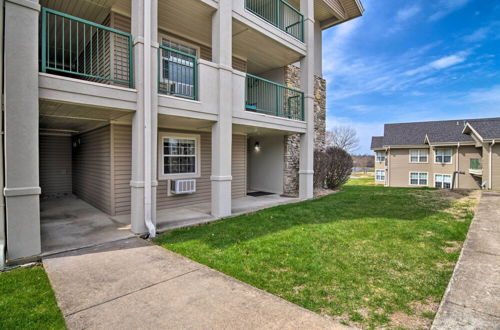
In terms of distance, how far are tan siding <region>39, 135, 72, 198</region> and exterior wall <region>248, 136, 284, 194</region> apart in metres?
7.82

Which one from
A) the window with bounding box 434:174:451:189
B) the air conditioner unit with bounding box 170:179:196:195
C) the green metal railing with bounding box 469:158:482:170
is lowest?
the window with bounding box 434:174:451:189

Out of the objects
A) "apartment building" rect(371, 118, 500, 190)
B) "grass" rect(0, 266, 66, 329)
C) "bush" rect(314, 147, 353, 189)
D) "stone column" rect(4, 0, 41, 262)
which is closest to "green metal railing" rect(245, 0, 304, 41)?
"bush" rect(314, 147, 353, 189)

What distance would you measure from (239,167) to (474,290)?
25.8ft

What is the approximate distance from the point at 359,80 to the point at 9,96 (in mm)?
50306

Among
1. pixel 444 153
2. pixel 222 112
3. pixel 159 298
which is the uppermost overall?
pixel 222 112

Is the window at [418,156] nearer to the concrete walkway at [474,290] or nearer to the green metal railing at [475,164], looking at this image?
the green metal railing at [475,164]

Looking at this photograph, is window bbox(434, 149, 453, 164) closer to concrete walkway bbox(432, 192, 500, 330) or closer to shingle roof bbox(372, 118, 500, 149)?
shingle roof bbox(372, 118, 500, 149)

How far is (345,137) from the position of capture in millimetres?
45500

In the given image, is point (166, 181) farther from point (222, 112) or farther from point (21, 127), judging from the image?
point (21, 127)

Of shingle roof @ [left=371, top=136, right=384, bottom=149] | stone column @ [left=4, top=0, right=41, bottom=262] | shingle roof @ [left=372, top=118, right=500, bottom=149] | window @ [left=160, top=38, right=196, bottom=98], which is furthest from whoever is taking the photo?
shingle roof @ [left=371, top=136, right=384, bottom=149]

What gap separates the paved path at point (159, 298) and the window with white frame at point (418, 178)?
91.9 ft

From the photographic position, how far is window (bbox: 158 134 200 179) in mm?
7762

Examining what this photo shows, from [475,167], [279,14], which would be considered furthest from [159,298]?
[475,167]

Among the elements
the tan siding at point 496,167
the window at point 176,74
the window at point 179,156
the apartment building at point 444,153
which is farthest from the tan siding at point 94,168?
the tan siding at point 496,167
